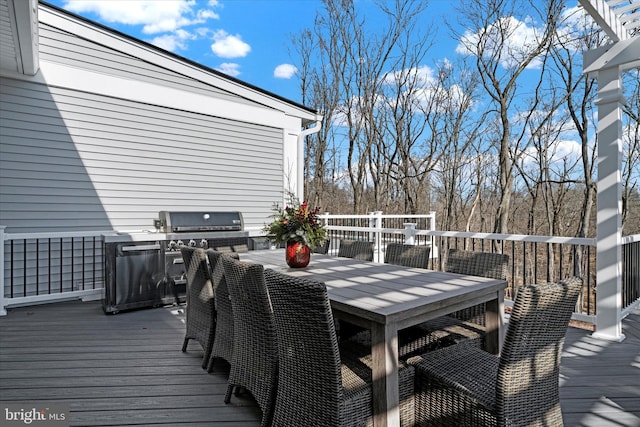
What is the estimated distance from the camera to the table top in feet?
6.08

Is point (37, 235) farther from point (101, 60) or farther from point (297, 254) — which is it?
point (297, 254)

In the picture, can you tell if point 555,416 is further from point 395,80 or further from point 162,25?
point 395,80

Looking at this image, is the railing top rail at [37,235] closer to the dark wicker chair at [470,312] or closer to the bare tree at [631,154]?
the dark wicker chair at [470,312]

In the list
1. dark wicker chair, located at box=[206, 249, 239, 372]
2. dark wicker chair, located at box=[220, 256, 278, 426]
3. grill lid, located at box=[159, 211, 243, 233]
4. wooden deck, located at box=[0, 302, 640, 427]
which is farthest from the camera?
grill lid, located at box=[159, 211, 243, 233]

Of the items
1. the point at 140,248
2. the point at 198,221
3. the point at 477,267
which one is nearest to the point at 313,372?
the point at 477,267

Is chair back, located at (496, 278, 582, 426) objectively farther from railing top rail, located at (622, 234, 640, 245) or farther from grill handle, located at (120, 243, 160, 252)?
grill handle, located at (120, 243, 160, 252)

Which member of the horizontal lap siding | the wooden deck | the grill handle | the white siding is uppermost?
the horizontal lap siding

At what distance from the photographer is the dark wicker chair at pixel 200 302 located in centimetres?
286

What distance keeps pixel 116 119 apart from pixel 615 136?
5.96m

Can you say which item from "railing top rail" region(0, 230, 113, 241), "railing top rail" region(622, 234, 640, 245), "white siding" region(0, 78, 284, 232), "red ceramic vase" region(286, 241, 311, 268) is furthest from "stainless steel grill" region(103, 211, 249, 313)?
"railing top rail" region(622, 234, 640, 245)

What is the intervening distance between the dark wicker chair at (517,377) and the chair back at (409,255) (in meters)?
1.33

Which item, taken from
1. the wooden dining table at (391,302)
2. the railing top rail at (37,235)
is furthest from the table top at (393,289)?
the railing top rail at (37,235)

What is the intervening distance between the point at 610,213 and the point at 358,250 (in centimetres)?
230

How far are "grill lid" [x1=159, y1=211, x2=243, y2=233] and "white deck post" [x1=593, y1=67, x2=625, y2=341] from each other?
4.33 meters
